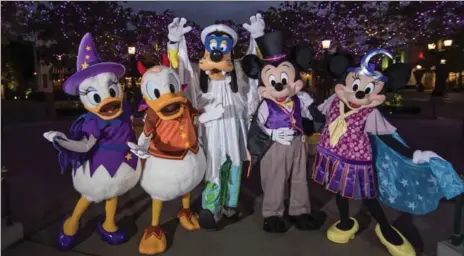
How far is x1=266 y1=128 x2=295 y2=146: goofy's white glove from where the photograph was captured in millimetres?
3445

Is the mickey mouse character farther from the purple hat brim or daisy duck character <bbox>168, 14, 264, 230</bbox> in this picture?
the purple hat brim

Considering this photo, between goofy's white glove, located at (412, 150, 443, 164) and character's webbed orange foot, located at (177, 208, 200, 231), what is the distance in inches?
72.7

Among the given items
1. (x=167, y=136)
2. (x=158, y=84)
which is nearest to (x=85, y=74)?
(x=158, y=84)

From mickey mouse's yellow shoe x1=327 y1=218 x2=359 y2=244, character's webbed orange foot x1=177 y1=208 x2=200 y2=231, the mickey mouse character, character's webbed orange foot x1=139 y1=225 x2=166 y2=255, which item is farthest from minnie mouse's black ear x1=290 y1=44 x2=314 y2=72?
character's webbed orange foot x1=139 y1=225 x2=166 y2=255

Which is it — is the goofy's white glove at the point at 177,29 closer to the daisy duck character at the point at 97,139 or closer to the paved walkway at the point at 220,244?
the daisy duck character at the point at 97,139

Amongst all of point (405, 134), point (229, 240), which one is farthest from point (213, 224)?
point (405, 134)

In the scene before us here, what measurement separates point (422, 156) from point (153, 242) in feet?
6.73

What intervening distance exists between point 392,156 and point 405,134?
6.58m

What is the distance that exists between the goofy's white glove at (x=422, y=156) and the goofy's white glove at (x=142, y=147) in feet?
6.20

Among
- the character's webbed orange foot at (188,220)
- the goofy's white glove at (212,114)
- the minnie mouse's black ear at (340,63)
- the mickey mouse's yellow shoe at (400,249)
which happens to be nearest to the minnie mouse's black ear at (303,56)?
the minnie mouse's black ear at (340,63)

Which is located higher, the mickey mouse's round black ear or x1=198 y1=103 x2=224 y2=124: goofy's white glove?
the mickey mouse's round black ear

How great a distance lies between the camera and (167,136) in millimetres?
3234

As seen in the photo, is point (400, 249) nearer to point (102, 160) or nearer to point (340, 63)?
point (340, 63)

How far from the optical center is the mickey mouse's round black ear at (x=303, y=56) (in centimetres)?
339
